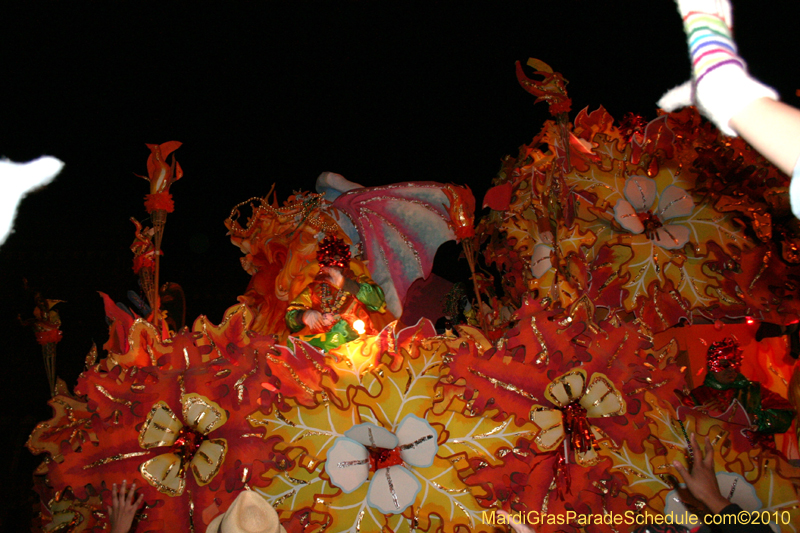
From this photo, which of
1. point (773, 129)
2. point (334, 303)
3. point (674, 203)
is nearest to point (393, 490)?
point (334, 303)

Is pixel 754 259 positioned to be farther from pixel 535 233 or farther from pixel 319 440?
pixel 319 440

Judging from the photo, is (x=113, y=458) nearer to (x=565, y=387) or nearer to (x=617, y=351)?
(x=565, y=387)

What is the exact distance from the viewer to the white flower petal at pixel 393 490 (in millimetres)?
1846

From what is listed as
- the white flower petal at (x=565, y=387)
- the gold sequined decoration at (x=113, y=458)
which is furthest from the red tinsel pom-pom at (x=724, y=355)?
the gold sequined decoration at (x=113, y=458)

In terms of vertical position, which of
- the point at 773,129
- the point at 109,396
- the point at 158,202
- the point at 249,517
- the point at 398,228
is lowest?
the point at 249,517

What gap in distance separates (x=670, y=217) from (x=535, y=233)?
0.71m

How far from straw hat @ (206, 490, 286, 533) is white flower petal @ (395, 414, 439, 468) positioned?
0.49 meters

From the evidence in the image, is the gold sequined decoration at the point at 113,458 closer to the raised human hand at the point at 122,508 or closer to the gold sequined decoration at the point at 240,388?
the raised human hand at the point at 122,508

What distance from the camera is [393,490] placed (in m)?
1.86

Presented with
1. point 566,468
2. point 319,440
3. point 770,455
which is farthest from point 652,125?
point 319,440

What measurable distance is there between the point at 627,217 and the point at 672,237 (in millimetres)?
250

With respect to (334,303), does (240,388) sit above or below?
above

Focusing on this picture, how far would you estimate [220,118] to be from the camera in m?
3.42

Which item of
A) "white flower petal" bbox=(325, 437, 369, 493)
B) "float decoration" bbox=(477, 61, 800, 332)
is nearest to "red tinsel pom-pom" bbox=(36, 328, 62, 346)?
"white flower petal" bbox=(325, 437, 369, 493)
